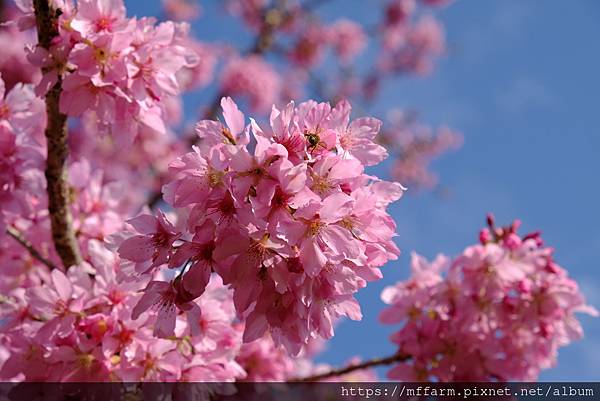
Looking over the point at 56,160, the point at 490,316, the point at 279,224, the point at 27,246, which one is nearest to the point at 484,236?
the point at 490,316

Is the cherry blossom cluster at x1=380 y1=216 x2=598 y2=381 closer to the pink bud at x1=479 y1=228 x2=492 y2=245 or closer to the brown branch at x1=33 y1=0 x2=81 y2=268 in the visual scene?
the pink bud at x1=479 y1=228 x2=492 y2=245

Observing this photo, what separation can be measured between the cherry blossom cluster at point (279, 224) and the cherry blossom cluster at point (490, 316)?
121 cm

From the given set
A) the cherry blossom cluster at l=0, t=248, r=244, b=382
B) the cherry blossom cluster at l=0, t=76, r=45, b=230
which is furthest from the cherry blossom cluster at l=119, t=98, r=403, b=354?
the cherry blossom cluster at l=0, t=76, r=45, b=230

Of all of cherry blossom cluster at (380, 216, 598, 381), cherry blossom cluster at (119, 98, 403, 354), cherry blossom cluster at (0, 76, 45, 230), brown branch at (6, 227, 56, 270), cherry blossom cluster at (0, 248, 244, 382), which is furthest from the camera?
cherry blossom cluster at (380, 216, 598, 381)

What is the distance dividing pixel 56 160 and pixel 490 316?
7.02 feet

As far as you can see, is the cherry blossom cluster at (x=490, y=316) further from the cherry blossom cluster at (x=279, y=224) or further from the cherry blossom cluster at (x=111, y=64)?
the cherry blossom cluster at (x=111, y=64)

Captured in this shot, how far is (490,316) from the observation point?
2.90m

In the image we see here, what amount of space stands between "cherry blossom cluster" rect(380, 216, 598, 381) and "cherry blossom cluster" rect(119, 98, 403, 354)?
3.98ft

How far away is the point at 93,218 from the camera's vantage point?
294cm

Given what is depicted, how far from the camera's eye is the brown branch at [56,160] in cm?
217

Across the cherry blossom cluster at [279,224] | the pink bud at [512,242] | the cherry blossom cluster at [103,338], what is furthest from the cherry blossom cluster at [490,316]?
the cherry blossom cluster at [279,224]

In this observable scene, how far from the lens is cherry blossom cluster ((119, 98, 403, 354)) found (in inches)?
63.3

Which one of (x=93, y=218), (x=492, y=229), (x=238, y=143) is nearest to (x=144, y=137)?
(x=93, y=218)

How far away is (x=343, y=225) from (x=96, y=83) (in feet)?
3.46
